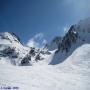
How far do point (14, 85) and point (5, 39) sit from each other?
129 m

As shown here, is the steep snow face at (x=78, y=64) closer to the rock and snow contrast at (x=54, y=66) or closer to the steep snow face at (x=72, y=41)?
the rock and snow contrast at (x=54, y=66)

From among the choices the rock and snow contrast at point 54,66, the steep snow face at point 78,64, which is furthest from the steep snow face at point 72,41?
the steep snow face at point 78,64

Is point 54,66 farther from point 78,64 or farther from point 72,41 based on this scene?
point 72,41

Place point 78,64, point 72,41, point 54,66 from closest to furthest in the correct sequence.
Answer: point 78,64, point 54,66, point 72,41

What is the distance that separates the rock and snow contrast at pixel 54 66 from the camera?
929 inches

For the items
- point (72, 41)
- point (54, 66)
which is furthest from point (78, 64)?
point (72, 41)

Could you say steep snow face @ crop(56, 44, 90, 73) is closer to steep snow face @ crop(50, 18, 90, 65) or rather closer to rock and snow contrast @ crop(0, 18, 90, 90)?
rock and snow contrast @ crop(0, 18, 90, 90)

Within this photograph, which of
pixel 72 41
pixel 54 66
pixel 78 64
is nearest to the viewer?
pixel 78 64

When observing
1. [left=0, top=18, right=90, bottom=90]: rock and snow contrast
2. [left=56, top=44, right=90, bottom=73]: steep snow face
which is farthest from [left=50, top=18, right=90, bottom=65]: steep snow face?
[left=56, top=44, right=90, bottom=73]: steep snow face

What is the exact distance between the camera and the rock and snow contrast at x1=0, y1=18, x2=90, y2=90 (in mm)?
23594

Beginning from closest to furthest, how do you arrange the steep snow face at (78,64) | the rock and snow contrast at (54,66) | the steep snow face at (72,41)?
the rock and snow contrast at (54,66) < the steep snow face at (78,64) < the steep snow face at (72,41)

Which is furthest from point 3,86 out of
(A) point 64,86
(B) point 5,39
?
(B) point 5,39

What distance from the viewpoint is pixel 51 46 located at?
17962 cm

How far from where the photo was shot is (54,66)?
51.6 m
